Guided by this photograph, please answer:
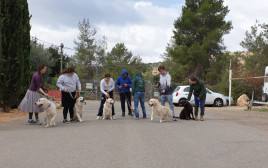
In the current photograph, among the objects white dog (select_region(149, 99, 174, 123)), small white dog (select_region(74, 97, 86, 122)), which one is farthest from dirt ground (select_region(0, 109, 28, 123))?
white dog (select_region(149, 99, 174, 123))

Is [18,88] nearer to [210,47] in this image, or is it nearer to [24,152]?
[24,152]

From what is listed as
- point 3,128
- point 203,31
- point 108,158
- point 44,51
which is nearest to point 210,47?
point 203,31

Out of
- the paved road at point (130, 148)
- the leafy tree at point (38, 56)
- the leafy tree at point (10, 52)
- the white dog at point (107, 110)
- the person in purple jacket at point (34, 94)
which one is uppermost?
the leafy tree at point (38, 56)

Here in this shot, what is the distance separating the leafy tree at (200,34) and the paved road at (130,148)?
1220 inches

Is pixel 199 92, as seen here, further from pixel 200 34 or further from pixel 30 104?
pixel 200 34

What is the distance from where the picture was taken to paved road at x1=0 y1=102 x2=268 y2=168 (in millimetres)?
5309

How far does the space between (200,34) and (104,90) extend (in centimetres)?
3065

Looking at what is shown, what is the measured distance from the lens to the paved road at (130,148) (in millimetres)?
5309

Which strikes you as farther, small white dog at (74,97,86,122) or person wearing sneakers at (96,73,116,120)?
person wearing sneakers at (96,73,116,120)

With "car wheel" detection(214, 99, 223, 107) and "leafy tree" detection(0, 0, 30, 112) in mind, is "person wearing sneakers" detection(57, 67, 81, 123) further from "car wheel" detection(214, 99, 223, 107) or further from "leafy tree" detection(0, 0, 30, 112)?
"car wheel" detection(214, 99, 223, 107)

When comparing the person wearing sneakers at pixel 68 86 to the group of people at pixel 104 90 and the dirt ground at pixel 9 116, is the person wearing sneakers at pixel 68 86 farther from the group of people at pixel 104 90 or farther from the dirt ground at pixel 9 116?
the dirt ground at pixel 9 116

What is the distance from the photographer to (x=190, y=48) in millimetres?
38719

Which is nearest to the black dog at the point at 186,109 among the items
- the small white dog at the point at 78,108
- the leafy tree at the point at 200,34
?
the small white dog at the point at 78,108

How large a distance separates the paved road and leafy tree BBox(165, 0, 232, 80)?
3098cm
